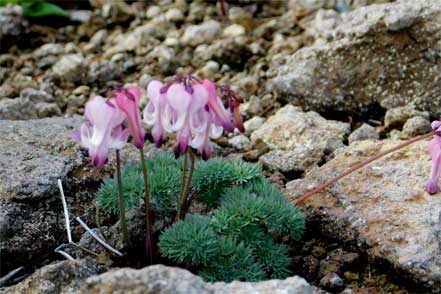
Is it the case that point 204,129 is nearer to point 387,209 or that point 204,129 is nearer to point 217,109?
point 217,109

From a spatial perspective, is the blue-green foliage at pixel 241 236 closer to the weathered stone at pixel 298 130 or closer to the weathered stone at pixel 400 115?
the weathered stone at pixel 298 130

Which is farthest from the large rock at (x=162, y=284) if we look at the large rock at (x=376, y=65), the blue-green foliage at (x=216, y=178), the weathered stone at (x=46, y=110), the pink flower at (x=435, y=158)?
the weathered stone at (x=46, y=110)

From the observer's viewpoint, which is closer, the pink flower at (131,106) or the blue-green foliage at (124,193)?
the pink flower at (131,106)

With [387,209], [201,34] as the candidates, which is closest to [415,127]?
[387,209]

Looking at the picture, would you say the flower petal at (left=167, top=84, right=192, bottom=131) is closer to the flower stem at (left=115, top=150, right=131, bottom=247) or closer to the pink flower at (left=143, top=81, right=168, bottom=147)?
the pink flower at (left=143, top=81, right=168, bottom=147)

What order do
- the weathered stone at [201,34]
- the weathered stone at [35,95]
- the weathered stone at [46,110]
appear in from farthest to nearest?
the weathered stone at [201,34]
the weathered stone at [35,95]
the weathered stone at [46,110]

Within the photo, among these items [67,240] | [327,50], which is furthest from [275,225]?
[327,50]
